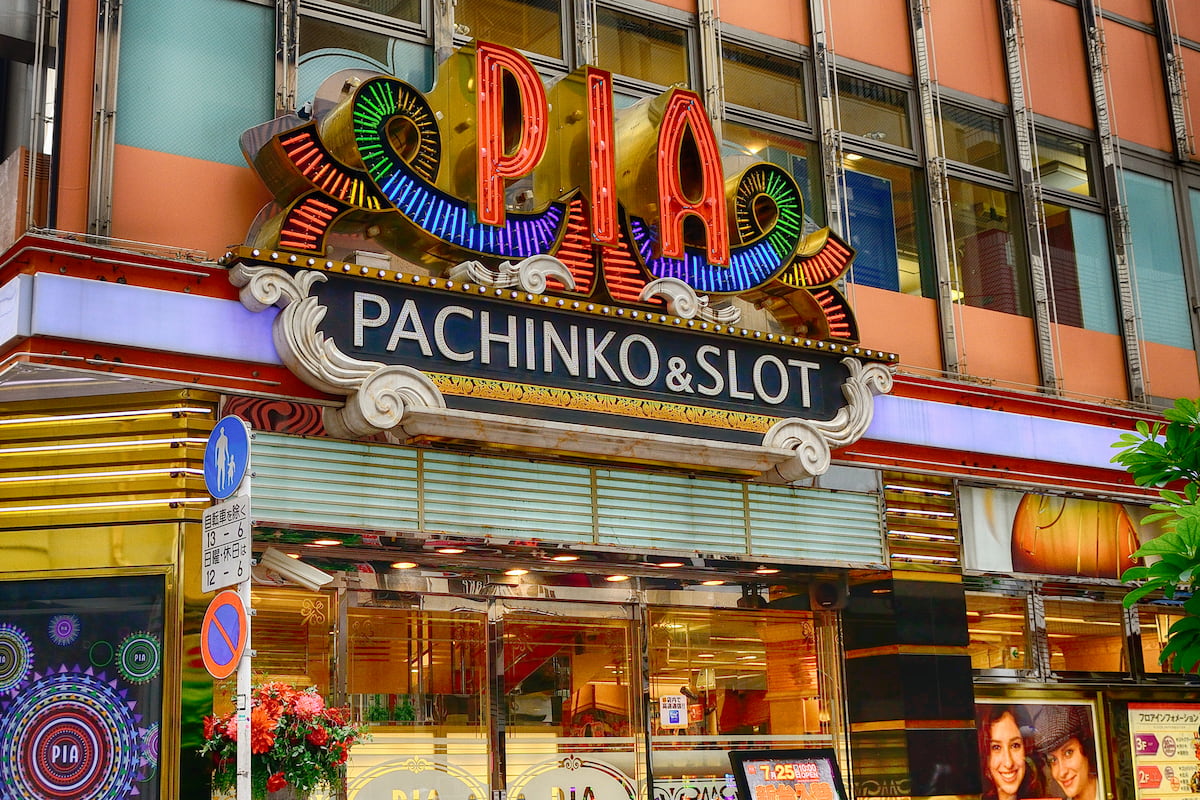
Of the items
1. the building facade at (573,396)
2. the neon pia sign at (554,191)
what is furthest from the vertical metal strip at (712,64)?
the neon pia sign at (554,191)

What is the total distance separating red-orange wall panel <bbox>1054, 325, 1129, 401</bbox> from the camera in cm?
1645

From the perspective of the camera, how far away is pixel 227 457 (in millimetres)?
8297

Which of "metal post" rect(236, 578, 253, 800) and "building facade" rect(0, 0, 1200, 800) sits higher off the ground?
"building facade" rect(0, 0, 1200, 800)

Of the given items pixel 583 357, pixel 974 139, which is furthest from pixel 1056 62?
pixel 583 357

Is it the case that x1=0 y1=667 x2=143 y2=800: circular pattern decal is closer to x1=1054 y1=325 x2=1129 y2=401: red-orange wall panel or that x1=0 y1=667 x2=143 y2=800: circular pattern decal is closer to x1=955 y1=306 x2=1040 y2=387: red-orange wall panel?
x1=955 y1=306 x2=1040 y2=387: red-orange wall panel

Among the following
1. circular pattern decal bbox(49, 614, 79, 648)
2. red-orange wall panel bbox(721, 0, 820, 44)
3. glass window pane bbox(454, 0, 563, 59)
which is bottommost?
circular pattern decal bbox(49, 614, 79, 648)

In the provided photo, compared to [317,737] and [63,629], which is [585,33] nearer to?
[317,737]

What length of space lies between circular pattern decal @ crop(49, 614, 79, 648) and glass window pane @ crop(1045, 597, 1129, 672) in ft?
32.1

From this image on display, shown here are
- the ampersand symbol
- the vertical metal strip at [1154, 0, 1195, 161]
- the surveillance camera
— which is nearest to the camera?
the surveillance camera

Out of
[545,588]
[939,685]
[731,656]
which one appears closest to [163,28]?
[545,588]

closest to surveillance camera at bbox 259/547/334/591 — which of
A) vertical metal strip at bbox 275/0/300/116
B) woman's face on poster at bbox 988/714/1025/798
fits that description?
vertical metal strip at bbox 275/0/300/116

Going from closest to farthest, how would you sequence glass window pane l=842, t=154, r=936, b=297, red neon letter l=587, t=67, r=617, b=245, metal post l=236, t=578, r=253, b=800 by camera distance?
metal post l=236, t=578, r=253, b=800, red neon letter l=587, t=67, r=617, b=245, glass window pane l=842, t=154, r=936, b=297

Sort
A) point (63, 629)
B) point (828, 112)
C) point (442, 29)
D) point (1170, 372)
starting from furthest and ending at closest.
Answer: point (1170, 372)
point (828, 112)
point (442, 29)
point (63, 629)

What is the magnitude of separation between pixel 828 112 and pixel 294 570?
7837 millimetres
